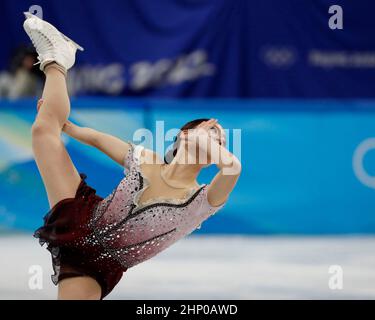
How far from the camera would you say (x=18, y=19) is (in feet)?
29.7

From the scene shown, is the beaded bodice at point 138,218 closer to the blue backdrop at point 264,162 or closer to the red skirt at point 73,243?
the red skirt at point 73,243

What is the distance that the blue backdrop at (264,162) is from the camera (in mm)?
7297

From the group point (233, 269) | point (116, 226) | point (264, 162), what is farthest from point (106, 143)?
point (264, 162)

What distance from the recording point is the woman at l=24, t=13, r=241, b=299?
3.85 meters

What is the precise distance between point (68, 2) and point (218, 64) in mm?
1667

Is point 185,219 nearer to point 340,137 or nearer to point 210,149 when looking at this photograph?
point 210,149

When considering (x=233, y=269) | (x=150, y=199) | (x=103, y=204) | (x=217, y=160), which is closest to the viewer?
(x=217, y=160)

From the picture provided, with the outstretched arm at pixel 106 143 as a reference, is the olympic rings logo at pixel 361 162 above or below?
above

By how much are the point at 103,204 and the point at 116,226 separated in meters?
0.13

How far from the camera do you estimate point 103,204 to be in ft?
13.1

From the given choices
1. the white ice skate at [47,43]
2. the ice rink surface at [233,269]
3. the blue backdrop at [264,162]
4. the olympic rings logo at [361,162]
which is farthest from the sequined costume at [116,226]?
the olympic rings logo at [361,162]

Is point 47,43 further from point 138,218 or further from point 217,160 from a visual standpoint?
point 217,160
